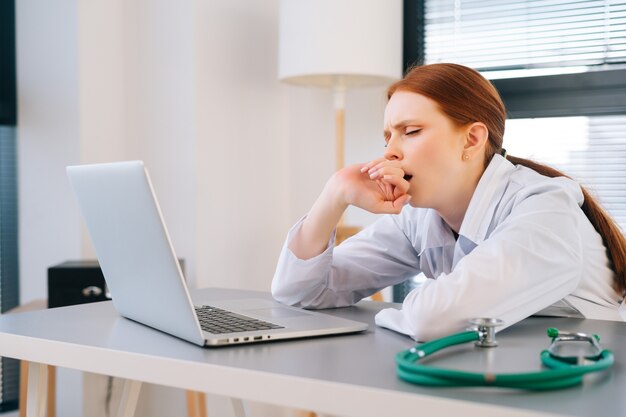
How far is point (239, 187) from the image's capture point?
2898 mm

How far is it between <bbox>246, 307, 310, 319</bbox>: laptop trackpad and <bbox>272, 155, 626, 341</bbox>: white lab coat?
9 cm

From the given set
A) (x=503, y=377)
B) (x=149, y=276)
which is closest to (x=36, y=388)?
(x=149, y=276)

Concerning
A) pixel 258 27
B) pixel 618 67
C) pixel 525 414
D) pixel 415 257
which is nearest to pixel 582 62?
pixel 618 67

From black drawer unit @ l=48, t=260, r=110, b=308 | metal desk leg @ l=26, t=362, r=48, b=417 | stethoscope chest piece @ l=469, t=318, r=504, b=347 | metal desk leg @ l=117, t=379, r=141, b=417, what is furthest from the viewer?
black drawer unit @ l=48, t=260, r=110, b=308

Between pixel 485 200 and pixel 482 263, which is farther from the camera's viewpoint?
pixel 485 200

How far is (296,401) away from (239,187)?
2164 millimetres

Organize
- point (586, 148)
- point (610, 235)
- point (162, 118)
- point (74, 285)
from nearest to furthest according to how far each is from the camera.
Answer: point (610, 235)
point (74, 285)
point (586, 148)
point (162, 118)

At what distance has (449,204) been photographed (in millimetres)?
1349

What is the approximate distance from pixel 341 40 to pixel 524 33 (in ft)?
2.31

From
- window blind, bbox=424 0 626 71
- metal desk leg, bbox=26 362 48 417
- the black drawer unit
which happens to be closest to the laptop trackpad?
metal desk leg, bbox=26 362 48 417

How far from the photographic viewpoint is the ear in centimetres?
134

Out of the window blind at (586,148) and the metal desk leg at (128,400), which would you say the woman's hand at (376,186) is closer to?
the metal desk leg at (128,400)

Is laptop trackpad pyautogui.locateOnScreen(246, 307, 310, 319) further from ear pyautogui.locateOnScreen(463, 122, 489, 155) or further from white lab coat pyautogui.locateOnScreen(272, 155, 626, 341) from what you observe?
ear pyautogui.locateOnScreen(463, 122, 489, 155)

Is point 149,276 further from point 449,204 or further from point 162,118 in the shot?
point 162,118
